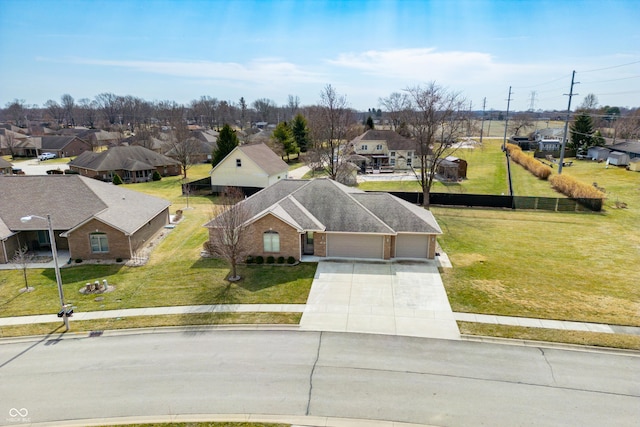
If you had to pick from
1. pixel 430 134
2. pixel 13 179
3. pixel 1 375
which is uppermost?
pixel 430 134

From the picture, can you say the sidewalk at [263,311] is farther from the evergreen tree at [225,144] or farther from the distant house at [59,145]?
the distant house at [59,145]

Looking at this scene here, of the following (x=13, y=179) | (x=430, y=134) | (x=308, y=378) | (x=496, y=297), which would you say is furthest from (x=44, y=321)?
(x=430, y=134)

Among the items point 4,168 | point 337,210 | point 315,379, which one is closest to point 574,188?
point 337,210

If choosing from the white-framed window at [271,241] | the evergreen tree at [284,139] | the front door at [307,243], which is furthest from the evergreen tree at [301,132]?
the white-framed window at [271,241]

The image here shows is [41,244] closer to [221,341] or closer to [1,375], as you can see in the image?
[1,375]

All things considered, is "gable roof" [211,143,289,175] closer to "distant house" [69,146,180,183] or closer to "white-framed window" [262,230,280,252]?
"distant house" [69,146,180,183]

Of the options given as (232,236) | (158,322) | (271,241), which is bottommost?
(158,322)

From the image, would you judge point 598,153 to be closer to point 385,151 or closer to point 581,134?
point 581,134
